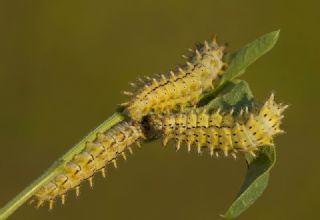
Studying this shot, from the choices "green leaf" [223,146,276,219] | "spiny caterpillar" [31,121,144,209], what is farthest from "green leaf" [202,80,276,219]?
"spiny caterpillar" [31,121,144,209]

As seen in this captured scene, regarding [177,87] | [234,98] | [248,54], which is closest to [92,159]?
[177,87]

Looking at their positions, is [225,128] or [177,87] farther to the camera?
[177,87]

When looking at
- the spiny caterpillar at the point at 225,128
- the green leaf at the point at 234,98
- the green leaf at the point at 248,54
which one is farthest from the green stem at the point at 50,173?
the green leaf at the point at 248,54

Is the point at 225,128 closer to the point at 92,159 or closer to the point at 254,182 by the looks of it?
the point at 254,182

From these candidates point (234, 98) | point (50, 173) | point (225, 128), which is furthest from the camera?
point (234, 98)

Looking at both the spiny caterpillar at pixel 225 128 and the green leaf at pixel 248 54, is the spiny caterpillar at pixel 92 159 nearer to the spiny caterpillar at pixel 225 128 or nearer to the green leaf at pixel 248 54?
the spiny caterpillar at pixel 225 128

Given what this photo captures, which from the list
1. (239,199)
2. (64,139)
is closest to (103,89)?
(64,139)
